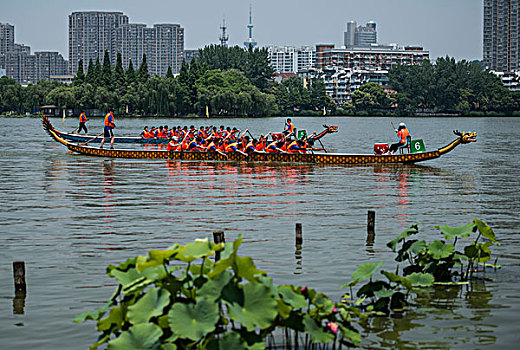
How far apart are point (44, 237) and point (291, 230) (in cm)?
517

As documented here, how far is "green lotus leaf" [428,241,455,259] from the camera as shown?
11.0 meters

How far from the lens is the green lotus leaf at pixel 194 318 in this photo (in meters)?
6.95

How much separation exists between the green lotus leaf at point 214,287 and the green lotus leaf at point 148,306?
358mm

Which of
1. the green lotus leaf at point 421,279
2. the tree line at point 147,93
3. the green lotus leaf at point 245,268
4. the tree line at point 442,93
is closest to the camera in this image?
the green lotus leaf at point 245,268

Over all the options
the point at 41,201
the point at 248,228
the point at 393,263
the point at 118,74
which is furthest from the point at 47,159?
the point at 118,74

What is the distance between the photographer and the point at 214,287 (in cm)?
717

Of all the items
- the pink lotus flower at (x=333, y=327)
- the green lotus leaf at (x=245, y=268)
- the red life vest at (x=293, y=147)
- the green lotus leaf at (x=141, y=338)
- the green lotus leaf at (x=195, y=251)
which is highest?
the red life vest at (x=293, y=147)

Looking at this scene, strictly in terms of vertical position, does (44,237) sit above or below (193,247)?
below

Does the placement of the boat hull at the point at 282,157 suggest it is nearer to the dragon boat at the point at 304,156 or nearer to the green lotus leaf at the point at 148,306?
the dragon boat at the point at 304,156

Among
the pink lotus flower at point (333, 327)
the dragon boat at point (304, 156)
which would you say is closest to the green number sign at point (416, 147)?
the dragon boat at point (304, 156)

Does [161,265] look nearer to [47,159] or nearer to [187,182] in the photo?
[187,182]

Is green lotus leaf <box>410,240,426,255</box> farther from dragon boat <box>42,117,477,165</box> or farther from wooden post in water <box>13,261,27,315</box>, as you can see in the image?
dragon boat <box>42,117,477,165</box>

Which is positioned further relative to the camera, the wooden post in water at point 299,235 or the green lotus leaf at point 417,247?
the wooden post in water at point 299,235

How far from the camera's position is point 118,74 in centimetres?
12675
